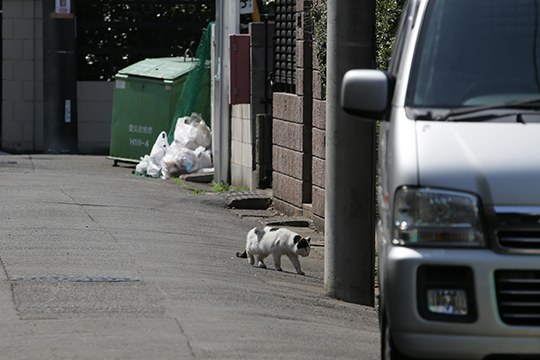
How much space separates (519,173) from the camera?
5082 mm

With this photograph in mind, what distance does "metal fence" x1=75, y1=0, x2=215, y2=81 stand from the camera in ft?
77.6

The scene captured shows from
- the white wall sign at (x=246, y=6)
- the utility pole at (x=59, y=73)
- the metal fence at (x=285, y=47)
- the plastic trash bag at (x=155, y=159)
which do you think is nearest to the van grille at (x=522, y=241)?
the metal fence at (x=285, y=47)

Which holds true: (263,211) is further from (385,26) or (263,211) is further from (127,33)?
(127,33)

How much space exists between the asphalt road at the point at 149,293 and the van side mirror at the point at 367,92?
1682mm

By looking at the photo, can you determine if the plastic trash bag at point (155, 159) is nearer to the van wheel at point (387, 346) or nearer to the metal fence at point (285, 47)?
the metal fence at point (285, 47)

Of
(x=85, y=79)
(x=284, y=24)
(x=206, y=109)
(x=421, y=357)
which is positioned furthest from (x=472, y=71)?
(x=85, y=79)

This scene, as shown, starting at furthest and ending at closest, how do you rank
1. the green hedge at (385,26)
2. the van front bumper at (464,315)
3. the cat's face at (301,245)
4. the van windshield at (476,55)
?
the cat's face at (301,245) → the green hedge at (385,26) → the van windshield at (476,55) → the van front bumper at (464,315)

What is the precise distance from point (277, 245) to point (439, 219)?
5.73 m

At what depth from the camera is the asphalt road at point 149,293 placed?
705 centimetres

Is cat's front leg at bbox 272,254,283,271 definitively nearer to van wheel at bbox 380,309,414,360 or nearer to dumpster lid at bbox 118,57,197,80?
van wheel at bbox 380,309,414,360

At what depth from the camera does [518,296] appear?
507 cm

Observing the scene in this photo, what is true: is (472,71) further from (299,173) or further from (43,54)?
(43,54)

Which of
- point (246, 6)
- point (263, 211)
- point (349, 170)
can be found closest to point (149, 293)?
point (349, 170)

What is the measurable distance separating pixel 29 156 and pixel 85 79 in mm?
2403
